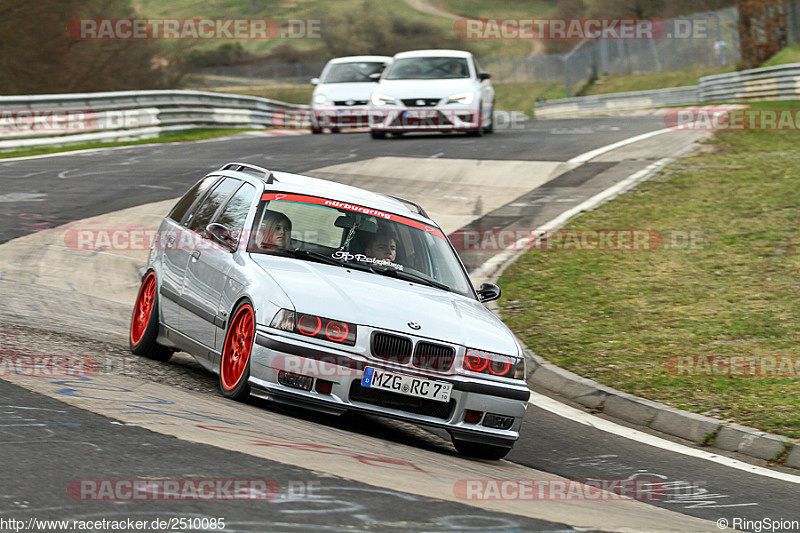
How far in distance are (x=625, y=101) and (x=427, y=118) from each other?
25.6m

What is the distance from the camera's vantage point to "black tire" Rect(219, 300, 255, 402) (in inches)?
263

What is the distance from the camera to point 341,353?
6.49 meters

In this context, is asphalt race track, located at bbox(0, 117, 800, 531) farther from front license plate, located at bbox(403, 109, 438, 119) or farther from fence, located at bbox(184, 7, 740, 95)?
fence, located at bbox(184, 7, 740, 95)

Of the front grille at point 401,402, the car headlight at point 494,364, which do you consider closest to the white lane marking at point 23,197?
the front grille at point 401,402

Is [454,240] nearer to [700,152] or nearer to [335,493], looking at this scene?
[700,152]

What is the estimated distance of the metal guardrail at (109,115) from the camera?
75.8ft

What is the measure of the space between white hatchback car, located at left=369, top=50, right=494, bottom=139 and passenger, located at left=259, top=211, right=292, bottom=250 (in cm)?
1674

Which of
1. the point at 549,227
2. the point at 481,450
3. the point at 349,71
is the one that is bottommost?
the point at 481,450

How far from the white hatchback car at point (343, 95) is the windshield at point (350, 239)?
2078 centimetres

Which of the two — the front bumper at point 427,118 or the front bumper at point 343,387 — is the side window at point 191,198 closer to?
the front bumper at point 343,387

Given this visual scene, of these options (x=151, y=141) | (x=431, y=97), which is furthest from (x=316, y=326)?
(x=151, y=141)

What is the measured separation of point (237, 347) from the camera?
697 cm

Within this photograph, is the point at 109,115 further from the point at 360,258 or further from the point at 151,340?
the point at 360,258

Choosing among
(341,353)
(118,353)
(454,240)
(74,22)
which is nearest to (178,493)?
(341,353)
